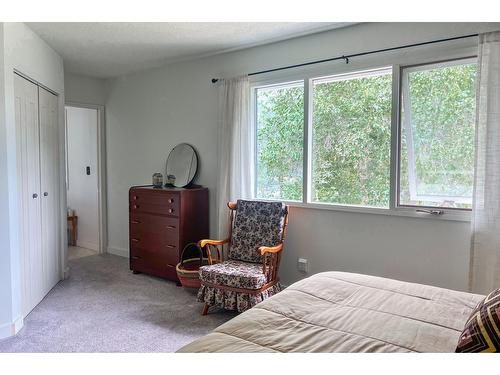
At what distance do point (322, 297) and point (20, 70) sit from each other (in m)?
2.89

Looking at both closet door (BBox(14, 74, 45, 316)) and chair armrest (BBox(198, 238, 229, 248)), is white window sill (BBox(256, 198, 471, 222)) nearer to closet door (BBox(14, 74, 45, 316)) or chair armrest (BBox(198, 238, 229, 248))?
chair armrest (BBox(198, 238, 229, 248))

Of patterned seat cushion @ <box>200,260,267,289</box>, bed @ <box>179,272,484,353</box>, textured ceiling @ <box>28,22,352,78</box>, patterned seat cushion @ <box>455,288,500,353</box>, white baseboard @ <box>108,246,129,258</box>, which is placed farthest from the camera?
white baseboard @ <box>108,246,129,258</box>

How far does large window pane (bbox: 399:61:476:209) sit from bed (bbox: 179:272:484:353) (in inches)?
47.1

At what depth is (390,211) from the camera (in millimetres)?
2953

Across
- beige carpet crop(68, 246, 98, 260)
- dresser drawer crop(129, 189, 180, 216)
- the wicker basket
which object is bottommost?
beige carpet crop(68, 246, 98, 260)

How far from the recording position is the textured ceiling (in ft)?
10.2

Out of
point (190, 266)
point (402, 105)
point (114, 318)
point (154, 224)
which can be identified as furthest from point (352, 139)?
point (114, 318)

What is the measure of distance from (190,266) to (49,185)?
1.63 m

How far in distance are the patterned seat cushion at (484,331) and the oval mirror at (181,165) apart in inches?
131

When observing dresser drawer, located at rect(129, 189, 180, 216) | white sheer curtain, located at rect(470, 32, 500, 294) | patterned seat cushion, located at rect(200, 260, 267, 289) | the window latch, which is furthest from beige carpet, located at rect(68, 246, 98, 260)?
white sheer curtain, located at rect(470, 32, 500, 294)

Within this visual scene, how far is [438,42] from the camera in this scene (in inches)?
106

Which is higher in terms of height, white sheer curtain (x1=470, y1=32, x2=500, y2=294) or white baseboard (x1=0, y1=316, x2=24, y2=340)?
white sheer curtain (x1=470, y1=32, x2=500, y2=294)

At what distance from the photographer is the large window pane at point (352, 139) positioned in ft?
9.91
